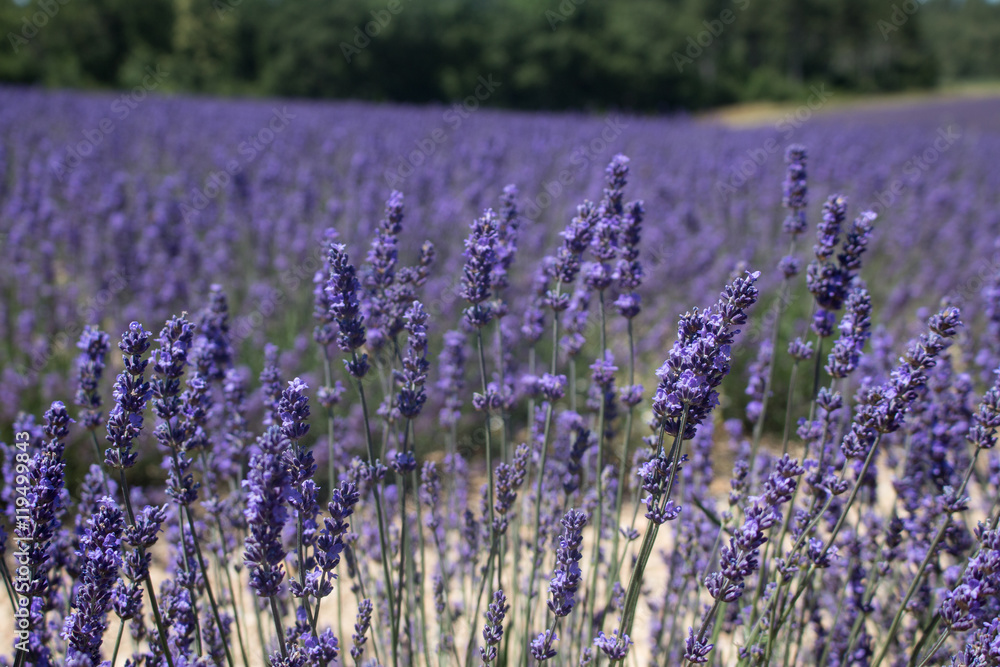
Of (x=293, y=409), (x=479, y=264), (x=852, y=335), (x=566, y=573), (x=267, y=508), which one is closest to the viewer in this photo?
(x=267, y=508)

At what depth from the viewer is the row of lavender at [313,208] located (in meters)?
4.34

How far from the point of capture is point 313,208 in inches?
214

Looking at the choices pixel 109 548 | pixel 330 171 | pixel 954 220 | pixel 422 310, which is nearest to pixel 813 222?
pixel 954 220

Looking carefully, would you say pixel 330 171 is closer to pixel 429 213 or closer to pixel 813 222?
pixel 429 213

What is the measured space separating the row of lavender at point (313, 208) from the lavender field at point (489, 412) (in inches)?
1.7

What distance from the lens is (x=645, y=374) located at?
15.3 feet

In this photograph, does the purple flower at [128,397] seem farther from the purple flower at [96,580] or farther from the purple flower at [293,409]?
the purple flower at [293,409]

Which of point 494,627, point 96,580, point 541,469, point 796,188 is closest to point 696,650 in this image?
point 494,627

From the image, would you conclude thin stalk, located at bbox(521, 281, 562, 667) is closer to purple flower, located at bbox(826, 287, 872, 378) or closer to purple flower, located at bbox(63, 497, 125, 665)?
purple flower, located at bbox(826, 287, 872, 378)

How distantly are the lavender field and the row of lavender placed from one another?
0.04m

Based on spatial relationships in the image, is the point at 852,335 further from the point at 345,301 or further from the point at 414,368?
the point at 345,301

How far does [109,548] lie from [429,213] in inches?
190

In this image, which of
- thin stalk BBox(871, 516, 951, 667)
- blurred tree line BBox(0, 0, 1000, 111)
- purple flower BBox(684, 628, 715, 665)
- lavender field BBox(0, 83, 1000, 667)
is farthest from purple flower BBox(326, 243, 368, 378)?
blurred tree line BBox(0, 0, 1000, 111)

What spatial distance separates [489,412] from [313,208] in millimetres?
4153
